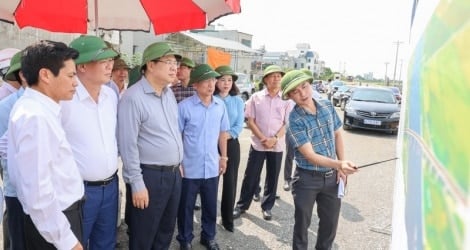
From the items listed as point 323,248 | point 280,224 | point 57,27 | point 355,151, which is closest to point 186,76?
point 57,27

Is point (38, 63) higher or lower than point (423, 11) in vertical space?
lower

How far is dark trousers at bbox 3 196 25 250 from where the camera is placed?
2.12 metres

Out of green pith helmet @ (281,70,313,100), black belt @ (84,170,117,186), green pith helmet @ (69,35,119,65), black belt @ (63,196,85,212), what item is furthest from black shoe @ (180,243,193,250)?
green pith helmet @ (69,35,119,65)

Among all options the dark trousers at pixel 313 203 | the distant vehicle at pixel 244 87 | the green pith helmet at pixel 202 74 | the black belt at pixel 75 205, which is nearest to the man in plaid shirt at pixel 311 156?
the dark trousers at pixel 313 203

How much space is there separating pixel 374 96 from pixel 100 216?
11.3m

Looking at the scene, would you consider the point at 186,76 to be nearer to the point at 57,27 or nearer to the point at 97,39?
the point at 57,27

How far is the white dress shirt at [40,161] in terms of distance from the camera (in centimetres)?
158

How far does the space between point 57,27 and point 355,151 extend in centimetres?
688

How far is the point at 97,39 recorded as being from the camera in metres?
2.28

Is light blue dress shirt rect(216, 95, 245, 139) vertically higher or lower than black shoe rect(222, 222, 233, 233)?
higher

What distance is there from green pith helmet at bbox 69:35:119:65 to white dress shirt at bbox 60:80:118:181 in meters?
0.17

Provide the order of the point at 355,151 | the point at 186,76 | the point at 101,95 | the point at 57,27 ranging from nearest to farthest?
the point at 101,95
the point at 57,27
the point at 186,76
the point at 355,151

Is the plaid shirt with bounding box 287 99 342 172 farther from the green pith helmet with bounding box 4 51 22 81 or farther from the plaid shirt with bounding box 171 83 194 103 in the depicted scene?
the green pith helmet with bounding box 4 51 22 81

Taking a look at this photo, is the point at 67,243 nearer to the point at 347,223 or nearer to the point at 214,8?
the point at 214,8
